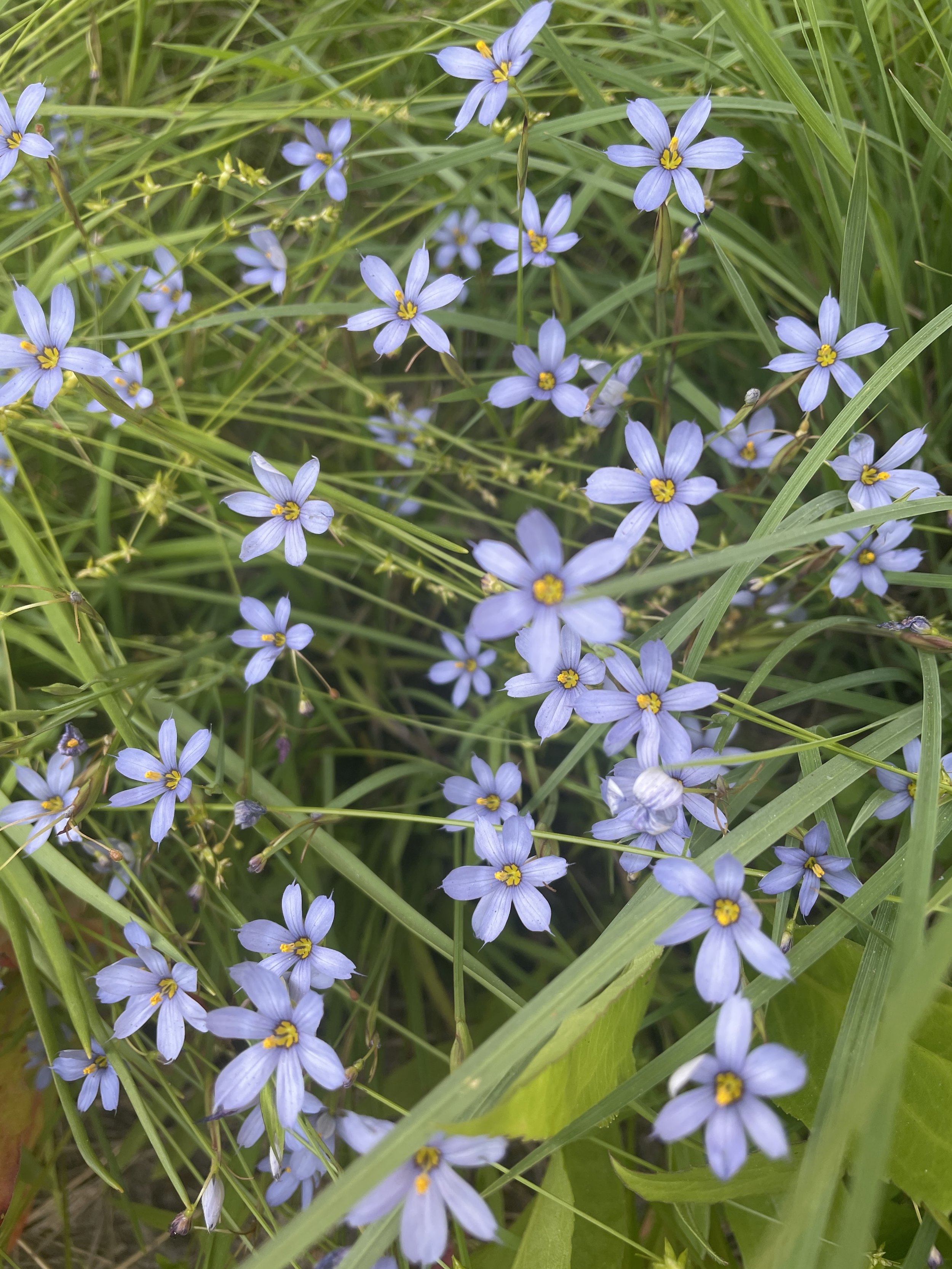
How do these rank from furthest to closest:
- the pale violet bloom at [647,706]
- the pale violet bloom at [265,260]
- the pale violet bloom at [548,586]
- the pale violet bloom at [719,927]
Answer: the pale violet bloom at [265,260] < the pale violet bloom at [647,706] < the pale violet bloom at [719,927] < the pale violet bloom at [548,586]

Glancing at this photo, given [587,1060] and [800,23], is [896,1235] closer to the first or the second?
[587,1060]

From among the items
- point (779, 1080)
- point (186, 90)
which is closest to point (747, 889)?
point (779, 1080)

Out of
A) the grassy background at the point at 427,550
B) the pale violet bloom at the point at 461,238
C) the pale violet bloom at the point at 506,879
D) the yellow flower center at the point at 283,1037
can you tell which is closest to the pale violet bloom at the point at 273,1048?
the yellow flower center at the point at 283,1037

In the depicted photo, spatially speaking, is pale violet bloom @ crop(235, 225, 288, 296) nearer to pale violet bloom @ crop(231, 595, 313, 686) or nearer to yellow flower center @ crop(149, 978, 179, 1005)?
pale violet bloom @ crop(231, 595, 313, 686)

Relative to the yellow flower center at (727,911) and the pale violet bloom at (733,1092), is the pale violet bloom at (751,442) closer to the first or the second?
the yellow flower center at (727,911)

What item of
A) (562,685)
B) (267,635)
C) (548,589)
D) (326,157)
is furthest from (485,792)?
(326,157)

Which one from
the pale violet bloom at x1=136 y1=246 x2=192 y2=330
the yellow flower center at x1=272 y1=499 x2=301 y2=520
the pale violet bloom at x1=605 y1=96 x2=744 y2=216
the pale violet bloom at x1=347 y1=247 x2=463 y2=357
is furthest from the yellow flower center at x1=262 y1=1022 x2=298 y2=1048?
the pale violet bloom at x1=136 y1=246 x2=192 y2=330
